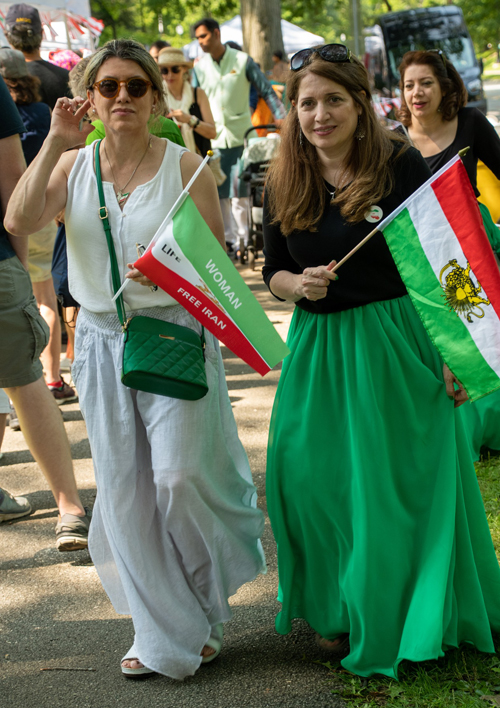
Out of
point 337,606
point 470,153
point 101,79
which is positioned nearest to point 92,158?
point 101,79

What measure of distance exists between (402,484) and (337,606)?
493mm

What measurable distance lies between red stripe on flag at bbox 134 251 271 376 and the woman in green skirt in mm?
276

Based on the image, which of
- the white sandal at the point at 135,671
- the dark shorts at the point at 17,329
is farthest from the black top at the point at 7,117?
the white sandal at the point at 135,671

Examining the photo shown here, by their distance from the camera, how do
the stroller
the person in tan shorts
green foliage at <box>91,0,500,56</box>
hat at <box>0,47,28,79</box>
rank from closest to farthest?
1. hat at <box>0,47,28,79</box>
2. the person in tan shorts
3. the stroller
4. green foliage at <box>91,0,500,56</box>

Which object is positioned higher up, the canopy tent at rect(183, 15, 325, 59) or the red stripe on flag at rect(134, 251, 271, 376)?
the canopy tent at rect(183, 15, 325, 59)

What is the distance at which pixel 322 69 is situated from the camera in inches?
A: 114

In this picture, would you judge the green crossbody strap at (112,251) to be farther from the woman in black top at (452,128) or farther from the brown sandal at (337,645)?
the woman in black top at (452,128)

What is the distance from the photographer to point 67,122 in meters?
2.98

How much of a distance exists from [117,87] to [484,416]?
2863mm

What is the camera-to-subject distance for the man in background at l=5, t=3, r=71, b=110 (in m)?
6.70

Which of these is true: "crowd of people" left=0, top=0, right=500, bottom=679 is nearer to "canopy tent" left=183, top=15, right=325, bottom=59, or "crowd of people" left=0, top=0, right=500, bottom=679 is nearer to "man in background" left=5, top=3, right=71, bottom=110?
"man in background" left=5, top=3, right=71, bottom=110

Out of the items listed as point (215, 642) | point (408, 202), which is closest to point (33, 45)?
point (408, 202)

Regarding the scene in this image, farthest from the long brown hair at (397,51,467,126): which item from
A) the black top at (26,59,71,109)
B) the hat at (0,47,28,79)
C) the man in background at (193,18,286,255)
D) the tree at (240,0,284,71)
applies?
the tree at (240,0,284,71)

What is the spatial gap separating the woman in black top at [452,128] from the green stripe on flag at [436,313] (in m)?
2.01
